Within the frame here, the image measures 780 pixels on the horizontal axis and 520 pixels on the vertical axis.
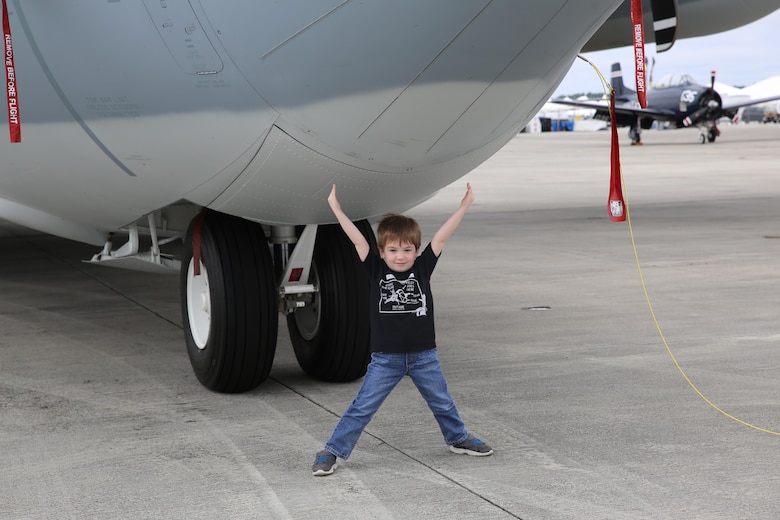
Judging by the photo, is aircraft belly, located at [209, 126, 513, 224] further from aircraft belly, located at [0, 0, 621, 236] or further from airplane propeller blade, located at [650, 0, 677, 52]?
airplane propeller blade, located at [650, 0, 677, 52]

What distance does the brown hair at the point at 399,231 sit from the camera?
4.55 metres

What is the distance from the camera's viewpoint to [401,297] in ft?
15.1

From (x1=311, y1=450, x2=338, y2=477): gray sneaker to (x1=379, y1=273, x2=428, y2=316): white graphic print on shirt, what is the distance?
670 millimetres

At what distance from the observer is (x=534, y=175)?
2877cm

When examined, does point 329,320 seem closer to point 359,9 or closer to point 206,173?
point 206,173

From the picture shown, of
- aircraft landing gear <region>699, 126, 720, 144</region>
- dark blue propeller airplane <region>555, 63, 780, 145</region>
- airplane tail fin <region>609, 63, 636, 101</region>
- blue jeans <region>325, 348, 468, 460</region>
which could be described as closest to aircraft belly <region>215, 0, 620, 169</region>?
blue jeans <region>325, 348, 468, 460</region>

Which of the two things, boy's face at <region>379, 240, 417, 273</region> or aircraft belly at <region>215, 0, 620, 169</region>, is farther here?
boy's face at <region>379, 240, 417, 273</region>

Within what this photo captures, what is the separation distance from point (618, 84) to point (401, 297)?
5824 cm

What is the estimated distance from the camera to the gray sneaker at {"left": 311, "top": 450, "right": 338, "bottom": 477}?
4.41m

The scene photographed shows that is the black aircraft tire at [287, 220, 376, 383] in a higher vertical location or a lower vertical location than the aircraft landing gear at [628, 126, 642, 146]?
lower

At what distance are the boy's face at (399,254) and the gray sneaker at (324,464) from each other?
874mm

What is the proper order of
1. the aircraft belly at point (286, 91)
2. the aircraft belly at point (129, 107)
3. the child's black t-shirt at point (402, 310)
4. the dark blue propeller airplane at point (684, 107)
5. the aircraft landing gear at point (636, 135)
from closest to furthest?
the aircraft belly at point (286, 91) → the child's black t-shirt at point (402, 310) → the aircraft belly at point (129, 107) → the dark blue propeller airplane at point (684, 107) → the aircraft landing gear at point (636, 135)

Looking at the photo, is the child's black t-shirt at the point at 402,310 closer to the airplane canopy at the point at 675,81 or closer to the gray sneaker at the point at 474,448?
the gray sneaker at the point at 474,448

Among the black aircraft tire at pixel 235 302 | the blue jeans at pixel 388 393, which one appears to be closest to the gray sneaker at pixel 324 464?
the blue jeans at pixel 388 393
